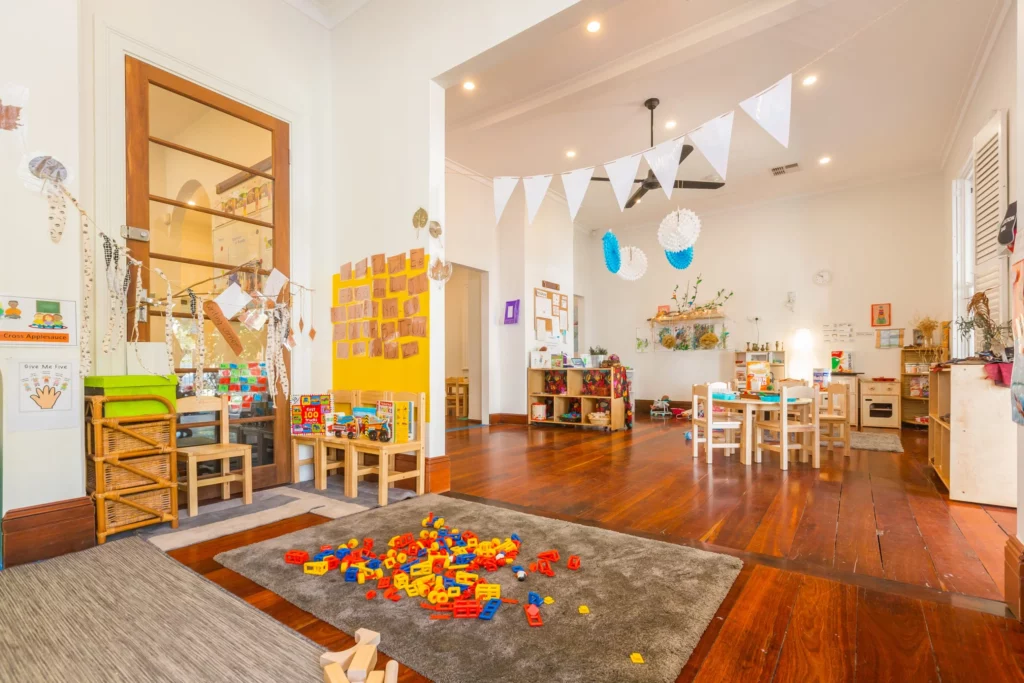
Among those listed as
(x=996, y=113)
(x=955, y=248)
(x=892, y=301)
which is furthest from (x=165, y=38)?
(x=892, y=301)

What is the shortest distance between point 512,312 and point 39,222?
18.0 feet

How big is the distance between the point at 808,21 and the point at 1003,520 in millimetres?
3702

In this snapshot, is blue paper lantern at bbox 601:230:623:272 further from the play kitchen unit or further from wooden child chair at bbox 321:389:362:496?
the play kitchen unit

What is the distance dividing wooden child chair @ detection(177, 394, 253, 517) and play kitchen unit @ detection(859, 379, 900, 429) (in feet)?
25.9

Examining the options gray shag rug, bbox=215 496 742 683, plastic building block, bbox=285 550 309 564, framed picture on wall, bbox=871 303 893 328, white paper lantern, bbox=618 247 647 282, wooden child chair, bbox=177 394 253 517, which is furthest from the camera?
framed picture on wall, bbox=871 303 893 328

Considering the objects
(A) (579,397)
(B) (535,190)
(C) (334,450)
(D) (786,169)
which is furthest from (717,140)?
(D) (786,169)

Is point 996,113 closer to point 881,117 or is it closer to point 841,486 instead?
point 881,117

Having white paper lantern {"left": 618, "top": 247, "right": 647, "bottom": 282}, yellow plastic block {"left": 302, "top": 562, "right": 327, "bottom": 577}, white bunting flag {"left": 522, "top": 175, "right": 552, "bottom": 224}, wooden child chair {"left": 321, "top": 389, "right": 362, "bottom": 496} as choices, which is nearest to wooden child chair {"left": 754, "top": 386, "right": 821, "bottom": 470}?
white paper lantern {"left": 618, "top": 247, "right": 647, "bottom": 282}

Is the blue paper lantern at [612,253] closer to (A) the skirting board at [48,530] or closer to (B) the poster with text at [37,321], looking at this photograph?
(B) the poster with text at [37,321]

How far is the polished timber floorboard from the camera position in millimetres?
1471

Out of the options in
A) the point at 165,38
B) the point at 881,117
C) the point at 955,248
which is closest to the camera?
the point at 165,38

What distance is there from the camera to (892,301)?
7.28 metres

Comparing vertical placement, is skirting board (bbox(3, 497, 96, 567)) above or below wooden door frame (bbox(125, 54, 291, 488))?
below

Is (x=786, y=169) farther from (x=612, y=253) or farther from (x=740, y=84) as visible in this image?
(x=612, y=253)
